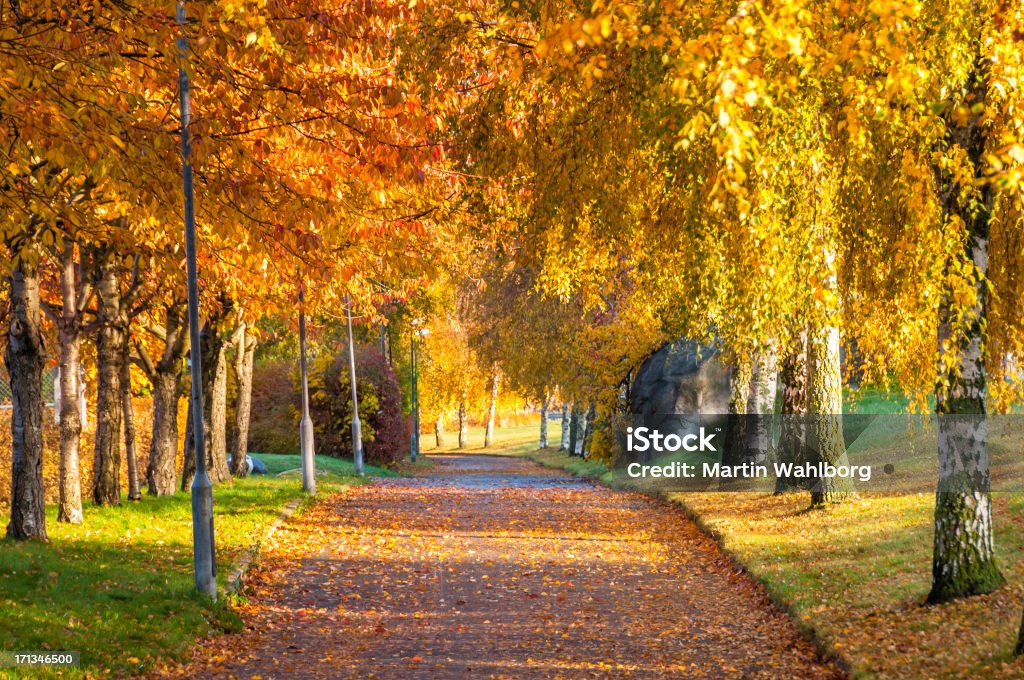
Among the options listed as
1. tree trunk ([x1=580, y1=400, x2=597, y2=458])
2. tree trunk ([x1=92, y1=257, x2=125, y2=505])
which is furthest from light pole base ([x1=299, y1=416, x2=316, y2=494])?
tree trunk ([x1=580, y1=400, x2=597, y2=458])

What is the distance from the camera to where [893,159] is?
941cm

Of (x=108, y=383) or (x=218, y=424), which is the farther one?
(x=218, y=424)

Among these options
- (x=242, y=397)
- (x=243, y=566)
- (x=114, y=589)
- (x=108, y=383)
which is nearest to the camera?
(x=114, y=589)

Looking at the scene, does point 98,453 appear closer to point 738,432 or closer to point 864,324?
point 864,324

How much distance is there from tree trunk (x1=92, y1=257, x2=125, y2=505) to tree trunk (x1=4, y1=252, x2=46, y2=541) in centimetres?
411

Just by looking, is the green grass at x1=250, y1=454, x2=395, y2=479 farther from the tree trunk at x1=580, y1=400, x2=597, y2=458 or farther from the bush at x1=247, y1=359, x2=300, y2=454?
the tree trunk at x1=580, y1=400, x2=597, y2=458

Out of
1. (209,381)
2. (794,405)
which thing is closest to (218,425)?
(209,381)

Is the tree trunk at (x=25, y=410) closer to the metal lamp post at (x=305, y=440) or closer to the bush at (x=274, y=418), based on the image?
the metal lamp post at (x=305, y=440)

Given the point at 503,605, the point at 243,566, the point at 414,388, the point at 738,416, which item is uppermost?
the point at 414,388

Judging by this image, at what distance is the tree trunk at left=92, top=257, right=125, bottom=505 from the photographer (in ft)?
61.7

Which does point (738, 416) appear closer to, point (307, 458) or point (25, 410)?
point (307, 458)

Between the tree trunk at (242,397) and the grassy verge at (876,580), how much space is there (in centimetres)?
1205

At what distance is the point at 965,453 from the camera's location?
1062 centimetres

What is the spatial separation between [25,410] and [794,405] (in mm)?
12827
